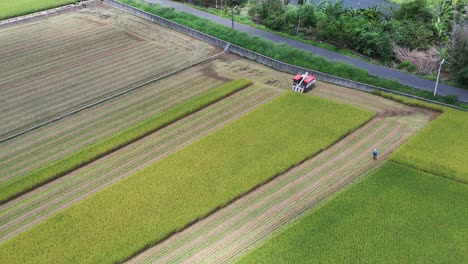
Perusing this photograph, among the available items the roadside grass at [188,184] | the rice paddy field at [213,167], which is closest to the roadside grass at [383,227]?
the rice paddy field at [213,167]

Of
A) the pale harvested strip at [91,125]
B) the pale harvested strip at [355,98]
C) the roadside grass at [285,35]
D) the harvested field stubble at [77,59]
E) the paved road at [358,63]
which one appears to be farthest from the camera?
the roadside grass at [285,35]

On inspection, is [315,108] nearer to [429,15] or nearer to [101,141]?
[101,141]

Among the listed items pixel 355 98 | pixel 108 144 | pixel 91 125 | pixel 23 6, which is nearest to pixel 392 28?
pixel 355 98

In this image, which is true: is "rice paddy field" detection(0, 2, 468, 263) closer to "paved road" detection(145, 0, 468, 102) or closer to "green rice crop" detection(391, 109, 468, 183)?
"green rice crop" detection(391, 109, 468, 183)

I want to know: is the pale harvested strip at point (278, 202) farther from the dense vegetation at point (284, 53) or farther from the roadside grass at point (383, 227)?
the dense vegetation at point (284, 53)

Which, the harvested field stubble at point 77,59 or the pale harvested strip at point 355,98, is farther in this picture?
the harvested field stubble at point 77,59

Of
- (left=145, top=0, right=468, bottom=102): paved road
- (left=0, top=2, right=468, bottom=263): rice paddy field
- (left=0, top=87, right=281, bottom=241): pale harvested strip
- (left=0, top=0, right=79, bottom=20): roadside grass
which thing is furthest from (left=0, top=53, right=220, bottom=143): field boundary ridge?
(left=0, top=0, right=79, bottom=20): roadside grass

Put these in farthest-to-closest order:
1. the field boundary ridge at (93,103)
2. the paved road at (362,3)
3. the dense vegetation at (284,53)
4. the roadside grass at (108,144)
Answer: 1. the paved road at (362,3)
2. the dense vegetation at (284,53)
3. the field boundary ridge at (93,103)
4. the roadside grass at (108,144)

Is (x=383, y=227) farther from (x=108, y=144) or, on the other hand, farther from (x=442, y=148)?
(x=108, y=144)
